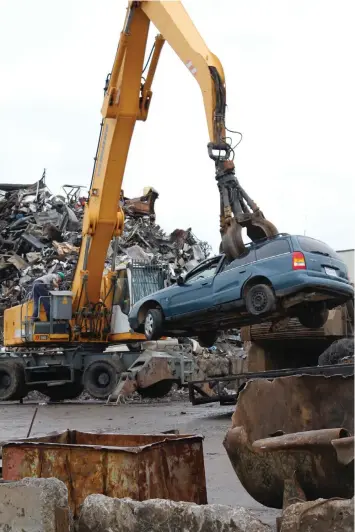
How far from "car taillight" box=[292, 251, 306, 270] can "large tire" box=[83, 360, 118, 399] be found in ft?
24.6

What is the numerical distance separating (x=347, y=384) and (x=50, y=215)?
27179 mm

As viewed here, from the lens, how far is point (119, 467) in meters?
5.14

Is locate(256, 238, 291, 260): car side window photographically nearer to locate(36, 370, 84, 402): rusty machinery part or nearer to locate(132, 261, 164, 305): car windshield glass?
locate(132, 261, 164, 305): car windshield glass

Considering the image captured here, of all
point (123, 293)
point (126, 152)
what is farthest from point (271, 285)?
point (123, 293)

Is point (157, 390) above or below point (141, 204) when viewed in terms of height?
below

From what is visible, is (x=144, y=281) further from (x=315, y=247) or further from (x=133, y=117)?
(x=315, y=247)

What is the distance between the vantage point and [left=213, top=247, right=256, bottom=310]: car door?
11695 mm

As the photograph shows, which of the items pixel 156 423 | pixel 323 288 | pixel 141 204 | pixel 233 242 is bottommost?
pixel 156 423

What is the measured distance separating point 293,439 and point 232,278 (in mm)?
7609

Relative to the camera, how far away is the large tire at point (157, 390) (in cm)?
1711

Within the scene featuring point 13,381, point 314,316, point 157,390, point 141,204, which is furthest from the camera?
point 141,204

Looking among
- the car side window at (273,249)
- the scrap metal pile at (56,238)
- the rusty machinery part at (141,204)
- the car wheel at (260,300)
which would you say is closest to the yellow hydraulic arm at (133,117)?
the car side window at (273,249)

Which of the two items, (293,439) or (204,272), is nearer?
(293,439)

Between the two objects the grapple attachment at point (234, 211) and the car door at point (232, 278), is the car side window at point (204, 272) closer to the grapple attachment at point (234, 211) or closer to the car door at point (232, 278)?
the car door at point (232, 278)
